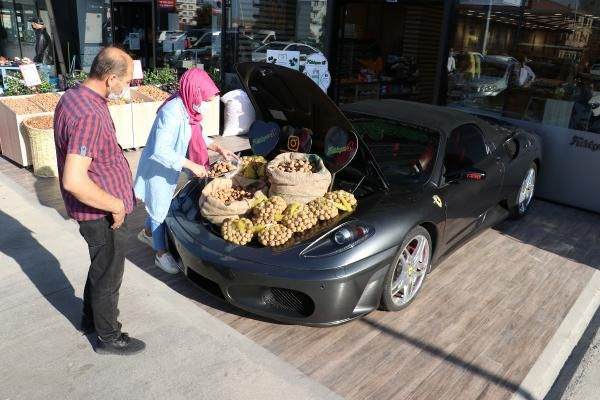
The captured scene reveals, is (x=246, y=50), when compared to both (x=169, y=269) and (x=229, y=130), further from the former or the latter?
(x=169, y=269)

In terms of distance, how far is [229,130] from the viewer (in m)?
8.89

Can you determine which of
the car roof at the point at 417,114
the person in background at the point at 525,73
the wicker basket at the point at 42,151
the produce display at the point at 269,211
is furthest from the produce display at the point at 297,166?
the person in background at the point at 525,73

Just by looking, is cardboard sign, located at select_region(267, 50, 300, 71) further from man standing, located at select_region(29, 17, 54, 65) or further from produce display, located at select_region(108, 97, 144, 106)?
man standing, located at select_region(29, 17, 54, 65)

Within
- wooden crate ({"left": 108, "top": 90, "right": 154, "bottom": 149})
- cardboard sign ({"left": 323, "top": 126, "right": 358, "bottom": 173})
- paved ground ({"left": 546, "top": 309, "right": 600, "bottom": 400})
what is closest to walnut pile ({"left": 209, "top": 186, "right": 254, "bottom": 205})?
cardboard sign ({"left": 323, "top": 126, "right": 358, "bottom": 173})

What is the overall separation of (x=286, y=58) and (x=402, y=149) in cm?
581

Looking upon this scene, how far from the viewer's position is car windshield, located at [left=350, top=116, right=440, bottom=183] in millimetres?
4125

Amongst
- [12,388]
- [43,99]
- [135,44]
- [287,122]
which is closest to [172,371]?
[12,388]

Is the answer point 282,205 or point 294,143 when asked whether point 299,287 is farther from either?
point 294,143

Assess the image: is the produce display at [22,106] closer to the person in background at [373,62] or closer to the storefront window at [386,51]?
the storefront window at [386,51]

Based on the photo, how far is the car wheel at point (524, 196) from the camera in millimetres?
5398

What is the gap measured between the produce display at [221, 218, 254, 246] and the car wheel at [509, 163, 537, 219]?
3112 mm

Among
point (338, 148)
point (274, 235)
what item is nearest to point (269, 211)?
point (274, 235)

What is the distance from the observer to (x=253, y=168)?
4328 millimetres

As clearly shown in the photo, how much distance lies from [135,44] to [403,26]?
21.6ft
